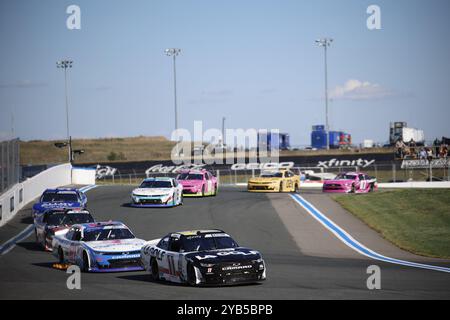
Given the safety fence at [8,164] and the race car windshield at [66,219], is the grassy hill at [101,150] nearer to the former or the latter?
the safety fence at [8,164]

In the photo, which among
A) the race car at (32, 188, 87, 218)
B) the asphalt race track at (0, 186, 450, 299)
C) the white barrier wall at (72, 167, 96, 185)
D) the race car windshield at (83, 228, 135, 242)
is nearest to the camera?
the asphalt race track at (0, 186, 450, 299)

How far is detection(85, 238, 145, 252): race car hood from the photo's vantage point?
19.4 metres

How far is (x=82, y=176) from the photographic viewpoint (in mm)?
53469

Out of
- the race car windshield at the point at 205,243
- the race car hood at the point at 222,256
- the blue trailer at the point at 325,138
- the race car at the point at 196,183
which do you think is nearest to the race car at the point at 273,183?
the race car at the point at 196,183

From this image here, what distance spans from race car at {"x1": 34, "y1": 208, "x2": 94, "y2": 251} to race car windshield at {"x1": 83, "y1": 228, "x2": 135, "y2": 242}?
12.9 ft

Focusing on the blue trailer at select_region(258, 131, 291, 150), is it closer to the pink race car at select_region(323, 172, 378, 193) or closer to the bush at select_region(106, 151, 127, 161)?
the bush at select_region(106, 151, 127, 161)

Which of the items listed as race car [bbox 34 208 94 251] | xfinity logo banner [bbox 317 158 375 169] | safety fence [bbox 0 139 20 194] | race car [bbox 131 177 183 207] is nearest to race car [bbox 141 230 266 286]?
race car [bbox 34 208 94 251]

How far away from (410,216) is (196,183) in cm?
1125

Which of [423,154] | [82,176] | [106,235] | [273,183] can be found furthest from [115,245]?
[423,154]

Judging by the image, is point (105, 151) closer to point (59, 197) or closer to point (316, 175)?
point (316, 175)

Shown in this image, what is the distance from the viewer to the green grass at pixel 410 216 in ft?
88.1

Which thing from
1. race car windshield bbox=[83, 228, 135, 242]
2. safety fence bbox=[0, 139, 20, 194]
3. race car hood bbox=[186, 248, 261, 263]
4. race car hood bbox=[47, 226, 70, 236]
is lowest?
race car hood bbox=[47, 226, 70, 236]

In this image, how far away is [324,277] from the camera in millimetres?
18031
